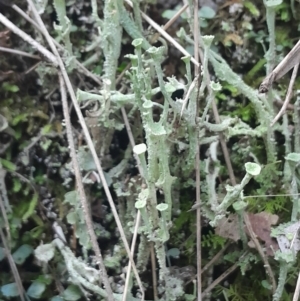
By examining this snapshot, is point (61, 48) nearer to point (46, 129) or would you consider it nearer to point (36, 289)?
point (46, 129)

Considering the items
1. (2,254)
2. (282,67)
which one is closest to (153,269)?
(2,254)

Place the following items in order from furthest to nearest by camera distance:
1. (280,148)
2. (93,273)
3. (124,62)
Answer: (124,62), (280,148), (93,273)

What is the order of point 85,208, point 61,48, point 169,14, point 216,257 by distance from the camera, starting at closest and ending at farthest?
point 85,208, point 216,257, point 61,48, point 169,14

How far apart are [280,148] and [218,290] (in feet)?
1.41

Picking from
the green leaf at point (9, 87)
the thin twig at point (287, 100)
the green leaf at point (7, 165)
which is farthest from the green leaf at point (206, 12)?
the green leaf at point (7, 165)

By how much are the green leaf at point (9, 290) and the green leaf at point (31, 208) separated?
0.58ft

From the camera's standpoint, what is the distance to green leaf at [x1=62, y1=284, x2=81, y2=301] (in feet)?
3.79

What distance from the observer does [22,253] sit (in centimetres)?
121

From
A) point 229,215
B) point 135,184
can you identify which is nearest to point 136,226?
point 135,184

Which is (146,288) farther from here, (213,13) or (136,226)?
(213,13)

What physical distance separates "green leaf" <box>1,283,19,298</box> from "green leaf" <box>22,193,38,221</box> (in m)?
0.18

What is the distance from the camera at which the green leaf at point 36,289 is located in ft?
3.82

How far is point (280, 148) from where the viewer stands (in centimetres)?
134

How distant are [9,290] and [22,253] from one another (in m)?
0.10
